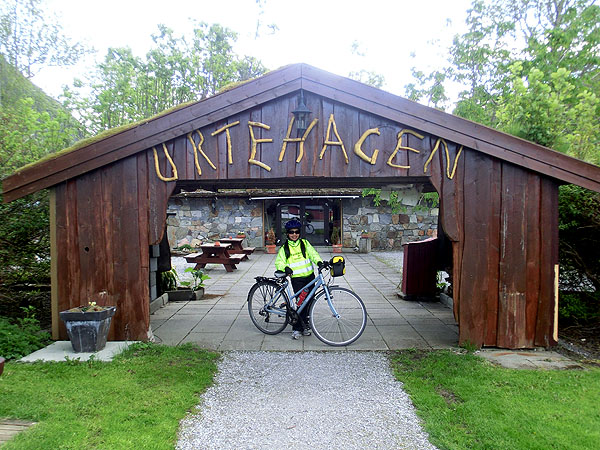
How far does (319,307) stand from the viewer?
5.44 m

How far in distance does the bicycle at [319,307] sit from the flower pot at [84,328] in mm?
2004

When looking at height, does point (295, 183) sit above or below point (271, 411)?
above

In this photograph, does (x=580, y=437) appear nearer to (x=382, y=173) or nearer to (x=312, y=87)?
(x=382, y=173)

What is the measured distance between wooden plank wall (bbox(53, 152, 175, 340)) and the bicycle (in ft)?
5.26

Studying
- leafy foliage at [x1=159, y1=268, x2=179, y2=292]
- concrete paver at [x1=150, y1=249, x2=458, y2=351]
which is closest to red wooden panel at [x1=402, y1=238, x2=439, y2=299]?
concrete paver at [x1=150, y1=249, x2=458, y2=351]

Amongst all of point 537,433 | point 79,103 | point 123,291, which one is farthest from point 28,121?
point 79,103

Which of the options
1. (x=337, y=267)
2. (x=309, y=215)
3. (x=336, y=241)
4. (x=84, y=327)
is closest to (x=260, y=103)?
(x=337, y=267)

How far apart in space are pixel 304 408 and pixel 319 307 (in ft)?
6.17

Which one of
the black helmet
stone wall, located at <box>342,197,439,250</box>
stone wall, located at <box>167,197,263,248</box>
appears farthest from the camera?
stone wall, located at <box>167,197,263,248</box>

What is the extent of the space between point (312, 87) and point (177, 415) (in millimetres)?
3764

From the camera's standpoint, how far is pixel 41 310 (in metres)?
7.11

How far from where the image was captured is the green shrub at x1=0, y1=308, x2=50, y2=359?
490 cm

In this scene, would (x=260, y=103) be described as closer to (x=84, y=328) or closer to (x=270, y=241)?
(x=84, y=328)

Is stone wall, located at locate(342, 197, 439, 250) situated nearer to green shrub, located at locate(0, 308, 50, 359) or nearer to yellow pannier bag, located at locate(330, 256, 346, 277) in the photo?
yellow pannier bag, located at locate(330, 256, 346, 277)
